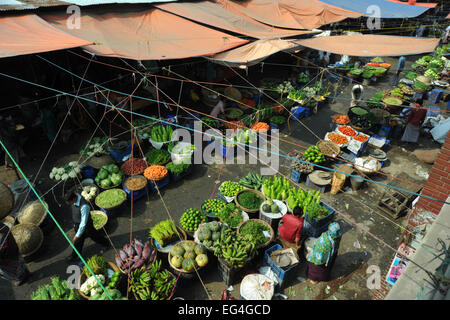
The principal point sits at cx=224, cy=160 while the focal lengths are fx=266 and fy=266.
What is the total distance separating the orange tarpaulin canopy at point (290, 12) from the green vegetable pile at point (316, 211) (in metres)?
10.3

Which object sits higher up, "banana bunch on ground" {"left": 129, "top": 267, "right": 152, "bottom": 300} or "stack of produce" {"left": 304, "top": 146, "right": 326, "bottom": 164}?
"stack of produce" {"left": 304, "top": 146, "right": 326, "bottom": 164}

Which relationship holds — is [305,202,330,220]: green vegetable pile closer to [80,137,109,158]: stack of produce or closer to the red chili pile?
the red chili pile

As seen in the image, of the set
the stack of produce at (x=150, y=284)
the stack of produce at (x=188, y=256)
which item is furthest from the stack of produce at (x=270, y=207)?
the stack of produce at (x=150, y=284)

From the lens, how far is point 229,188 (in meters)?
7.88

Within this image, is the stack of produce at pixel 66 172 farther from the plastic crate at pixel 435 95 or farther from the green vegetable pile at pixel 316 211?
the plastic crate at pixel 435 95

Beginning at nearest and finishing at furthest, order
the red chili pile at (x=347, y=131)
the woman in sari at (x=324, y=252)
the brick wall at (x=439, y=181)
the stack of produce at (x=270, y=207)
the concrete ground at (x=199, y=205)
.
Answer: the brick wall at (x=439, y=181)
the woman in sari at (x=324, y=252)
the concrete ground at (x=199, y=205)
the stack of produce at (x=270, y=207)
the red chili pile at (x=347, y=131)

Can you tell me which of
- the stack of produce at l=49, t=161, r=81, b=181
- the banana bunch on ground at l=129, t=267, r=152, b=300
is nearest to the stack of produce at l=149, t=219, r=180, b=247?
→ the banana bunch on ground at l=129, t=267, r=152, b=300

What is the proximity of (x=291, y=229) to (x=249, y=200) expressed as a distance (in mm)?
1568

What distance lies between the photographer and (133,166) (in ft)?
28.5

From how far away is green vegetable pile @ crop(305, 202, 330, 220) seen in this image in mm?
6523

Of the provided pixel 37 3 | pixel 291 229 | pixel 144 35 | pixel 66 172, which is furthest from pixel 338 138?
pixel 37 3

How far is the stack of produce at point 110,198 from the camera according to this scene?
24.5 ft

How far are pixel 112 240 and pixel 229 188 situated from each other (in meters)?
3.46

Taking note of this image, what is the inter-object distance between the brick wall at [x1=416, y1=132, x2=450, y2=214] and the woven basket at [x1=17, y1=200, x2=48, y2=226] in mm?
8985
